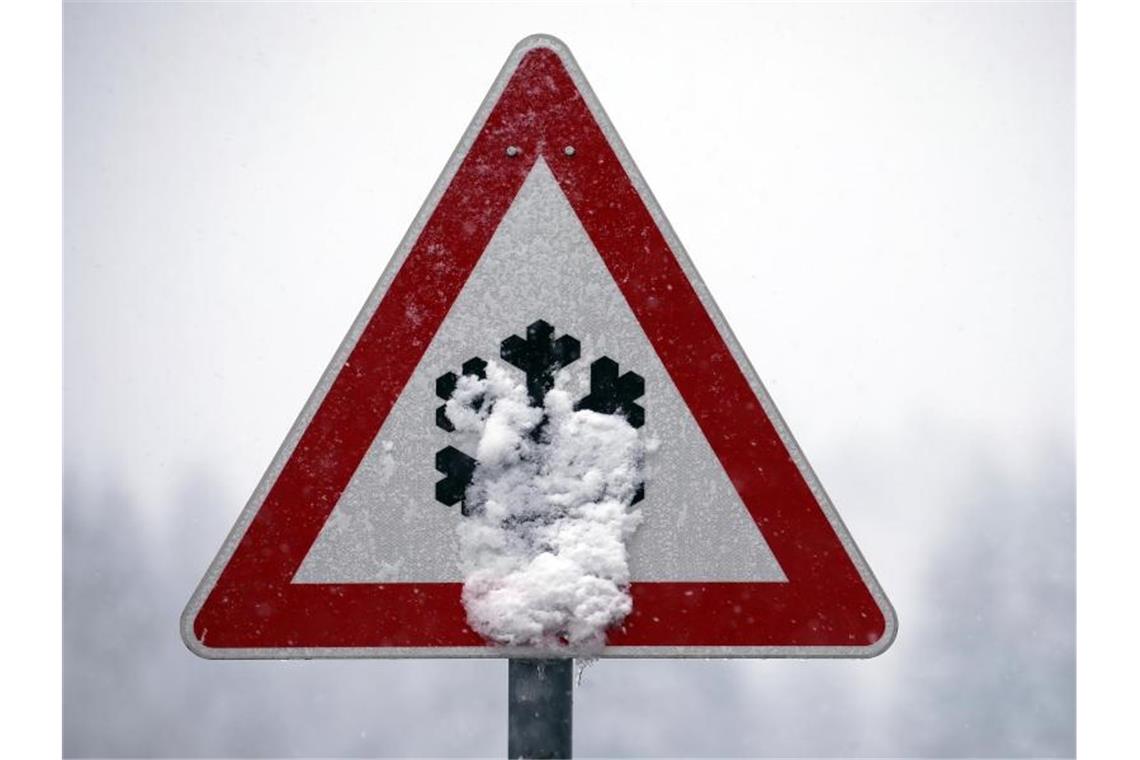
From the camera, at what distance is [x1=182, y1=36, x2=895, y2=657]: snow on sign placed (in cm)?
106

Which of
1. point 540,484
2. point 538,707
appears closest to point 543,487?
point 540,484

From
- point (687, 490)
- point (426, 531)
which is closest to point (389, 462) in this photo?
point (426, 531)

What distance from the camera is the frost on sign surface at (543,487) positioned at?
1.05 metres

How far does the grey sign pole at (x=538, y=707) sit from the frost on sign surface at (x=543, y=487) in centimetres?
5

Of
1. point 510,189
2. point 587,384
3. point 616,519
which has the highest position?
point 510,189

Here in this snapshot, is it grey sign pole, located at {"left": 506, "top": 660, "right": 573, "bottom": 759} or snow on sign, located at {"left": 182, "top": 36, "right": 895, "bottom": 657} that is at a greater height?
snow on sign, located at {"left": 182, "top": 36, "right": 895, "bottom": 657}

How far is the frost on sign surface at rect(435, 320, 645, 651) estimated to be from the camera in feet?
3.46

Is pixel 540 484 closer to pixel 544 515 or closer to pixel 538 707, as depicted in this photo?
pixel 544 515

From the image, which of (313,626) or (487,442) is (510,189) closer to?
(487,442)

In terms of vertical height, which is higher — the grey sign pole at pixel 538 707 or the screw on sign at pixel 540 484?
the screw on sign at pixel 540 484

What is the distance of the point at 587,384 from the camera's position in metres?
1.08

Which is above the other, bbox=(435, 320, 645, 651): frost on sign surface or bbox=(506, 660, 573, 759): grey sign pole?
bbox=(435, 320, 645, 651): frost on sign surface

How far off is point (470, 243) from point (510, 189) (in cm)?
7

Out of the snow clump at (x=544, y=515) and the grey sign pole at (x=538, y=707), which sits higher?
the snow clump at (x=544, y=515)
